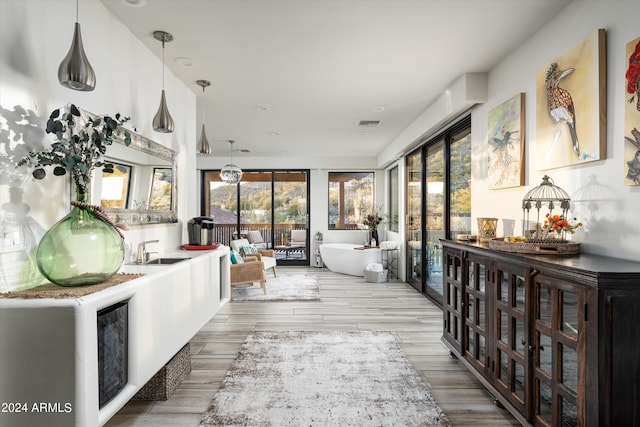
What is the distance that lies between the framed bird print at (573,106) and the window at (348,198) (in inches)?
254

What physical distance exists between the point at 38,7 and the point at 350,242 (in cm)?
768

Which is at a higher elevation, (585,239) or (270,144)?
(270,144)

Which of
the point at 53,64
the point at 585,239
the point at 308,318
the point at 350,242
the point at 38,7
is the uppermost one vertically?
the point at 38,7

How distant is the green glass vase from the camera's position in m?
1.68

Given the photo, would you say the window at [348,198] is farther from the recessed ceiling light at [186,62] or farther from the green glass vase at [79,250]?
the green glass vase at [79,250]

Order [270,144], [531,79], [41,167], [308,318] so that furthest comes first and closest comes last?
1. [270,144]
2. [308,318]
3. [531,79]
4. [41,167]

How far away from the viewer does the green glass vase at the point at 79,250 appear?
5.53ft

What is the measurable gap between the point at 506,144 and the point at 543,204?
716 millimetres

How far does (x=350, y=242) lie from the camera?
8984 mm

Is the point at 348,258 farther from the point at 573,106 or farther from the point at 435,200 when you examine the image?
the point at 573,106

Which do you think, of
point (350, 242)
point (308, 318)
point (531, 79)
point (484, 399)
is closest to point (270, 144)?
point (350, 242)

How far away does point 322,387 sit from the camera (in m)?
2.65

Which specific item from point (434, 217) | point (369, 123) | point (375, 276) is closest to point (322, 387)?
point (434, 217)

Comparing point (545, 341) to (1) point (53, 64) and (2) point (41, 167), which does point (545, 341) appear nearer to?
(2) point (41, 167)
